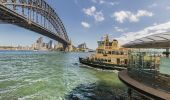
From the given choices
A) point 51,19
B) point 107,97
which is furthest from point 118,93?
point 51,19

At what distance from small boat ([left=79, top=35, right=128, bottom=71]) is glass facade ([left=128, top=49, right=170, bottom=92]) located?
84.3ft

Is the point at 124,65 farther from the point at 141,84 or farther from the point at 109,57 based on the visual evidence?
the point at 141,84

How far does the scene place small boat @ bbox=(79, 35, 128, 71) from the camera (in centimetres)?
4037

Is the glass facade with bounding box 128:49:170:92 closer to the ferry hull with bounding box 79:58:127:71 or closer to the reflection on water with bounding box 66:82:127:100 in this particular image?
the reflection on water with bounding box 66:82:127:100

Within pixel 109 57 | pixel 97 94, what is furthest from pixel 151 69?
pixel 109 57

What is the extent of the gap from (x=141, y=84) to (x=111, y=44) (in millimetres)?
35528

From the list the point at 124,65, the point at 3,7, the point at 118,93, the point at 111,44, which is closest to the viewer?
the point at 118,93

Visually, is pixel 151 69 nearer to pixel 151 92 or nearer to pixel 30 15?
pixel 151 92

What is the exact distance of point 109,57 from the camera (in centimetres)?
4297

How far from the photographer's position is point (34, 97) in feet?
55.8

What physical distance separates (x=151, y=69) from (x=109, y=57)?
31.5 m

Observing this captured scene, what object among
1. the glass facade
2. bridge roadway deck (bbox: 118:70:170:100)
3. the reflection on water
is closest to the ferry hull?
the reflection on water

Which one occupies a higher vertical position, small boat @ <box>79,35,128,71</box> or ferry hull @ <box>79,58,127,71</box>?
small boat @ <box>79,35,128,71</box>

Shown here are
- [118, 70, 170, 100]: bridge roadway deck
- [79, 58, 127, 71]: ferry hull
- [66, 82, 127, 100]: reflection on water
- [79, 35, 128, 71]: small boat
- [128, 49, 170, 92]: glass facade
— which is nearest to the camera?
[118, 70, 170, 100]: bridge roadway deck
